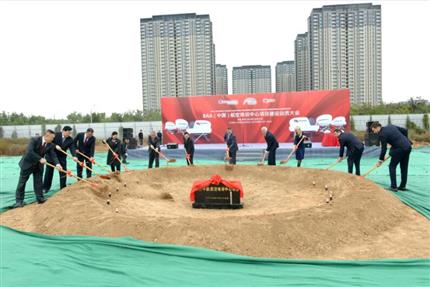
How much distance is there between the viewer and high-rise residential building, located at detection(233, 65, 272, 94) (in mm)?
74125

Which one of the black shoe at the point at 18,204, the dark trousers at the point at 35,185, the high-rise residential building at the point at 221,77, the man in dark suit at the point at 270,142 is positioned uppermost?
the high-rise residential building at the point at 221,77

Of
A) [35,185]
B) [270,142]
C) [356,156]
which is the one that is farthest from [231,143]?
[35,185]

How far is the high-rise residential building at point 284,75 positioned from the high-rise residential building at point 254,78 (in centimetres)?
518

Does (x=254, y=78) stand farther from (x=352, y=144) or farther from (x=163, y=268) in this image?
(x=163, y=268)

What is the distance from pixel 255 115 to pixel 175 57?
29432 mm

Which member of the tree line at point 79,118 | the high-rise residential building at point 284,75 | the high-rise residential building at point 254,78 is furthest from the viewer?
the high-rise residential building at point 254,78

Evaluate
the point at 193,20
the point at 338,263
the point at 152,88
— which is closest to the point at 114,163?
the point at 338,263

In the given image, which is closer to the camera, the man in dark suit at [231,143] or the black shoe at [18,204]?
the black shoe at [18,204]

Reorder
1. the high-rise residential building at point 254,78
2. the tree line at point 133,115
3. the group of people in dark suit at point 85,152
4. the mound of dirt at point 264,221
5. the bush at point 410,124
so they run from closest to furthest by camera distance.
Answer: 1. the mound of dirt at point 264,221
2. the group of people in dark suit at point 85,152
3. the bush at point 410,124
4. the tree line at point 133,115
5. the high-rise residential building at point 254,78

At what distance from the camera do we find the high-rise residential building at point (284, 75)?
64438mm

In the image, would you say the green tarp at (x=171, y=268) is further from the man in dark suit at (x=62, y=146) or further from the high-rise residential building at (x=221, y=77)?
the high-rise residential building at (x=221, y=77)

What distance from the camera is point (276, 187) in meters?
9.19

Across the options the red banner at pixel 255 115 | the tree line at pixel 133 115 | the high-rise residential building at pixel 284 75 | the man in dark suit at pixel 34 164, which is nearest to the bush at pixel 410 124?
the tree line at pixel 133 115

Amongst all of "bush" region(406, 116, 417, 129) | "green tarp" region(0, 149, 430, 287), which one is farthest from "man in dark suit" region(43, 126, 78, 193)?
"bush" region(406, 116, 417, 129)
